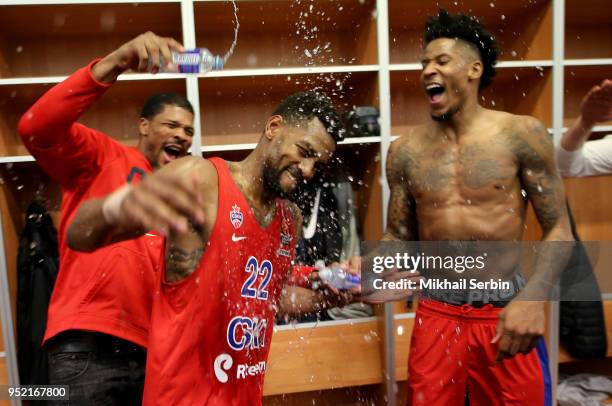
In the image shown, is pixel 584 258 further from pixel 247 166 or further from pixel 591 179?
pixel 591 179

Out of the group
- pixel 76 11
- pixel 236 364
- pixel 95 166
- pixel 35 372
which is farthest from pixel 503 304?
pixel 76 11

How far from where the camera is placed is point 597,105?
4.87ft

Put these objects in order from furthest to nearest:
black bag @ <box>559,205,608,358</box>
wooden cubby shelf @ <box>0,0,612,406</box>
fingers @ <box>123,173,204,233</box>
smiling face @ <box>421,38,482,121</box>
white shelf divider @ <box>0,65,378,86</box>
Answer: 1. black bag @ <box>559,205,608,358</box>
2. wooden cubby shelf @ <box>0,0,612,406</box>
3. white shelf divider @ <box>0,65,378,86</box>
4. smiling face @ <box>421,38,482,121</box>
5. fingers @ <box>123,173,204,233</box>

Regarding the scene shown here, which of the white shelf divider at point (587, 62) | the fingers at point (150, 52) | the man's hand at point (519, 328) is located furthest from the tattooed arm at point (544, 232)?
the fingers at point (150, 52)

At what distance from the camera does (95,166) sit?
1.28m

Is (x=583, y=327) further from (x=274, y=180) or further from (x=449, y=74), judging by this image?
(x=274, y=180)

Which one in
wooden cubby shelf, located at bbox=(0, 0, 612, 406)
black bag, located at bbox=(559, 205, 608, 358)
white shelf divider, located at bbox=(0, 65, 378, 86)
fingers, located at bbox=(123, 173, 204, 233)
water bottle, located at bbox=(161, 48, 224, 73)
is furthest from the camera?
black bag, located at bbox=(559, 205, 608, 358)

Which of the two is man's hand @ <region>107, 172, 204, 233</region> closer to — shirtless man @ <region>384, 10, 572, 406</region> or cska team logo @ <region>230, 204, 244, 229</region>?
cska team logo @ <region>230, 204, 244, 229</region>

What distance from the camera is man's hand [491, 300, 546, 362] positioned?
49.0 inches

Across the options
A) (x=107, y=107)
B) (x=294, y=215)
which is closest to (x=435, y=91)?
(x=294, y=215)

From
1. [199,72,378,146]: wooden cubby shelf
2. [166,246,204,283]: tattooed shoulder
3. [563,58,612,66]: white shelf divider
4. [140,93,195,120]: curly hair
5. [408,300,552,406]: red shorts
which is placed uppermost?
[563,58,612,66]: white shelf divider

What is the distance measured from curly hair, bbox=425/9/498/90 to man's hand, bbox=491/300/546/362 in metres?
0.82

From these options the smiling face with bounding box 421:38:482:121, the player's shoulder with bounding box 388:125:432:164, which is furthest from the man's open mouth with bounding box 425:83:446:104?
the player's shoulder with bounding box 388:125:432:164

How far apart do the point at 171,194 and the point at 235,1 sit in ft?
5.22
